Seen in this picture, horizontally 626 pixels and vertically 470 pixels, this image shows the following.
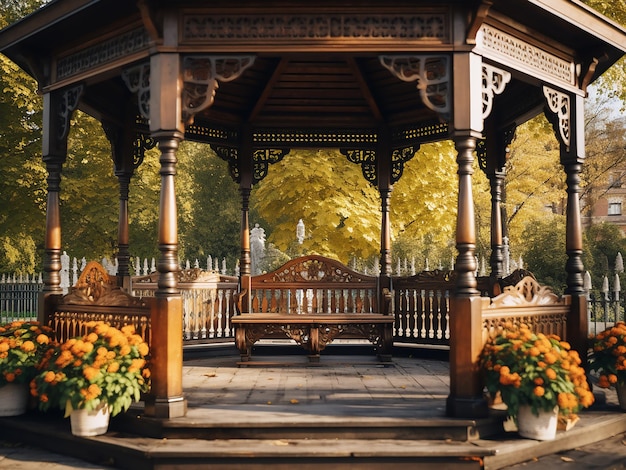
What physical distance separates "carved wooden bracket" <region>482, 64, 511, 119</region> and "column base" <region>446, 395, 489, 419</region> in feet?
8.09

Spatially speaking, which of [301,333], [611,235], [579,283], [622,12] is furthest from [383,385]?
[611,235]

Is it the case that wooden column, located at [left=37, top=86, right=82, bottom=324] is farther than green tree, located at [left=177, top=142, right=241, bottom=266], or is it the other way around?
green tree, located at [left=177, top=142, right=241, bottom=266]

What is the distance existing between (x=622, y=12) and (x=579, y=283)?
7.48 metres

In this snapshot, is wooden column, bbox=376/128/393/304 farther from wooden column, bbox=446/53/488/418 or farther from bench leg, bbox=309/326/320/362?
wooden column, bbox=446/53/488/418

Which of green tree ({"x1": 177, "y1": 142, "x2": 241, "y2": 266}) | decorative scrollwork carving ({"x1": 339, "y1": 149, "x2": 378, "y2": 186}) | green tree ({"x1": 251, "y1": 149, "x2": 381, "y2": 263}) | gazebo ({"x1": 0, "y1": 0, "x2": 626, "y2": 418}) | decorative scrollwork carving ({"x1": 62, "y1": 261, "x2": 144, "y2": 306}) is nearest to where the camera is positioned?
gazebo ({"x1": 0, "y1": 0, "x2": 626, "y2": 418})

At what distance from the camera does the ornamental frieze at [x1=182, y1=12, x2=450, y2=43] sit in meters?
5.56

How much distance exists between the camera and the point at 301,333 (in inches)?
322

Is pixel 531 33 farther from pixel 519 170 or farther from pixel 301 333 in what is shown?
pixel 519 170

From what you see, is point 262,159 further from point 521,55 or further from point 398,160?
point 521,55

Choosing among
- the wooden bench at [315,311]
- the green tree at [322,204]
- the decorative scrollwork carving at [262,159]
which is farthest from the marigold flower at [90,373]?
the green tree at [322,204]

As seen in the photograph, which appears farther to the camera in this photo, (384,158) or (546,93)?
(384,158)

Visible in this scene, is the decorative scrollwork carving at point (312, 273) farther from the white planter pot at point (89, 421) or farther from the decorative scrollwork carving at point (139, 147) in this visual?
the white planter pot at point (89, 421)

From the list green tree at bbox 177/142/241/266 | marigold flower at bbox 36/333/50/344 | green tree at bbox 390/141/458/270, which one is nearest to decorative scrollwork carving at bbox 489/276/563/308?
marigold flower at bbox 36/333/50/344

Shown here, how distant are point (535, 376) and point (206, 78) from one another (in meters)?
3.77
